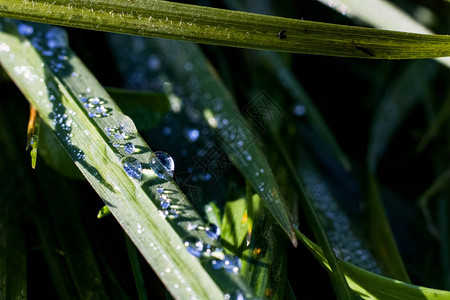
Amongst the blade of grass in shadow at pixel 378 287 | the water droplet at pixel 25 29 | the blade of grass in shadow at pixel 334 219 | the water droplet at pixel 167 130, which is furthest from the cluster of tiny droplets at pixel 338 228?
the water droplet at pixel 25 29

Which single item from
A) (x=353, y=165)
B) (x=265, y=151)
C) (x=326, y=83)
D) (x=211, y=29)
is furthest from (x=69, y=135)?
(x=326, y=83)

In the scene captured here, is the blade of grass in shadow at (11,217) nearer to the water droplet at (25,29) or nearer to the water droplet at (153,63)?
the water droplet at (25,29)

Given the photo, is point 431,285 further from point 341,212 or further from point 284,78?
point 284,78

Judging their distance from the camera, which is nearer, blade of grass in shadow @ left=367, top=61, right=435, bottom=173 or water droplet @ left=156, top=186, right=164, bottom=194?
water droplet @ left=156, top=186, right=164, bottom=194

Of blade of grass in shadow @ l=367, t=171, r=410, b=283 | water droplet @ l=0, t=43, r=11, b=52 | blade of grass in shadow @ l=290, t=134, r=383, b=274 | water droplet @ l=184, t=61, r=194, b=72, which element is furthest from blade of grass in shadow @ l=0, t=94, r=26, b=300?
blade of grass in shadow @ l=367, t=171, r=410, b=283

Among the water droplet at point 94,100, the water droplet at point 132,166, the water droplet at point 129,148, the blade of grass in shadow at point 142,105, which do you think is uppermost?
the blade of grass in shadow at point 142,105

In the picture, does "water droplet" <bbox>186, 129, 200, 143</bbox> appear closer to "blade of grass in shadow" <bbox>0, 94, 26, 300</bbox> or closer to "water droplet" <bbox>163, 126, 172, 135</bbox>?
"water droplet" <bbox>163, 126, 172, 135</bbox>
